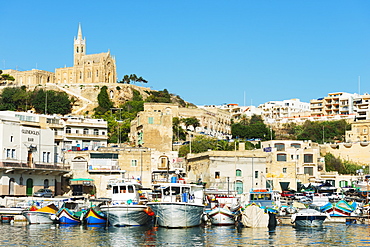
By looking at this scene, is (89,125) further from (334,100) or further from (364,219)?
(334,100)

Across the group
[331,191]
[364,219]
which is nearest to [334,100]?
[331,191]

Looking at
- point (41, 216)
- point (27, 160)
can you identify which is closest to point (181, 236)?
point (41, 216)

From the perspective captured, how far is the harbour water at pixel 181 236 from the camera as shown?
109ft

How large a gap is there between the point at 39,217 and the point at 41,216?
0.56ft

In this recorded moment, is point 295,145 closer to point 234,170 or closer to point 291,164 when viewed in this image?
point 291,164

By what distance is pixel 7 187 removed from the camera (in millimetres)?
56156

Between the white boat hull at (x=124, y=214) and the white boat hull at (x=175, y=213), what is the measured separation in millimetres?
1318

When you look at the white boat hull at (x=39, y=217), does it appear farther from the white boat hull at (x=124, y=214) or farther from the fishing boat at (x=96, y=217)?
the white boat hull at (x=124, y=214)

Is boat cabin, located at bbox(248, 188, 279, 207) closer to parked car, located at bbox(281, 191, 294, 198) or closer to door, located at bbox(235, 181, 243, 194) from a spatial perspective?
door, located at bbox(235, 181, 243, 194)

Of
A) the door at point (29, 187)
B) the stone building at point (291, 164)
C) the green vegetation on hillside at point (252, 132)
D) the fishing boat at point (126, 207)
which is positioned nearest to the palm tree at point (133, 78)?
the green vegetation on hillside at point (252, 132)

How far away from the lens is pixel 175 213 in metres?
40.0

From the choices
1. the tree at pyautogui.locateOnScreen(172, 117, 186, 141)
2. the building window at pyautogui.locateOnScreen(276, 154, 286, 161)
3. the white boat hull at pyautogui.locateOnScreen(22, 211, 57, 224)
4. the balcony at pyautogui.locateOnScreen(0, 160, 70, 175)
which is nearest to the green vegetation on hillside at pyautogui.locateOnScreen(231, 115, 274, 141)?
the tree at pyautogui.locateOnScreen(172, 117, 186, 141)

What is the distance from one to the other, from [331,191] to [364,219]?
27.2 metres

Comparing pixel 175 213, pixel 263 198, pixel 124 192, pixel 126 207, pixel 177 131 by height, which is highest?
pixel 177 131
